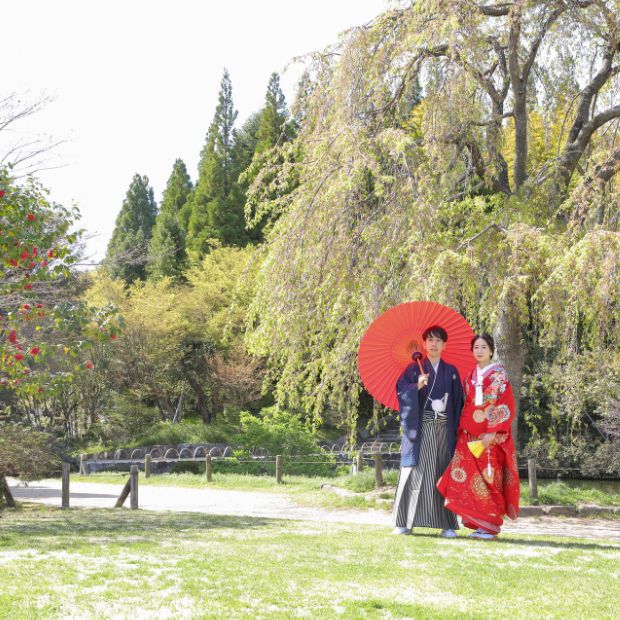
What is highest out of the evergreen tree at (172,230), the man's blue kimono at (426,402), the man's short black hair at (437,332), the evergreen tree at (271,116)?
the evergreen tree at (271,116)

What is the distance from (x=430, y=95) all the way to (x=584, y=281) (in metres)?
2.81

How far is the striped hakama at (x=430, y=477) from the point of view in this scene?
6.09 m

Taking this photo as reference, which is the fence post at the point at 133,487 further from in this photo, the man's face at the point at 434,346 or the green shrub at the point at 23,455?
the man's face at the point at 434,346

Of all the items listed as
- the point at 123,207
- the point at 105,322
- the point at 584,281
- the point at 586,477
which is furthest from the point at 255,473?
the point at 123,207

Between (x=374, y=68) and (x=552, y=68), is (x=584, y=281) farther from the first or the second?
(x=552, y=68)

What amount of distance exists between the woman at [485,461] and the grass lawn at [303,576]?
247 mm

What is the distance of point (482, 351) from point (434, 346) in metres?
0.39

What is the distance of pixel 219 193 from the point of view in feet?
124

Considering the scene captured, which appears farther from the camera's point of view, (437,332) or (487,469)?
(437,332)

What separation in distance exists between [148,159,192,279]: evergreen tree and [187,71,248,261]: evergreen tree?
789mm

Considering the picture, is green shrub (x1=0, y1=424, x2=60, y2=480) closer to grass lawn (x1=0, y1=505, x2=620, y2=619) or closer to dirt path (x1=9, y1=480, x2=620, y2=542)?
dirt path (x1=9, y1=480, x2=620, y2=542)

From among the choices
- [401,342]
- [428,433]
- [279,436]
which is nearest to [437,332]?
[401,342]

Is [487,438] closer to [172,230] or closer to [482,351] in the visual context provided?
[482,351]

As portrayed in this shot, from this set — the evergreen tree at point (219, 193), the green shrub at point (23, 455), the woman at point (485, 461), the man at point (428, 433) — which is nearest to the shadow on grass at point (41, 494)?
the green shrub at point (23, 455)
